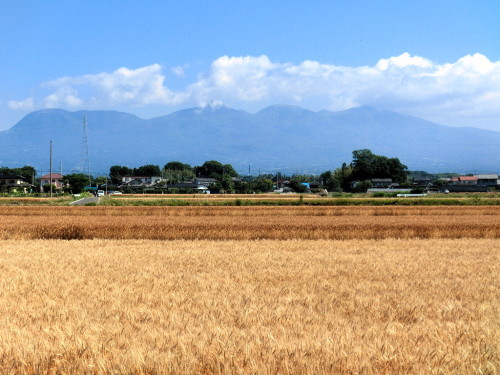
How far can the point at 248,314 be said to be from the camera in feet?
29.0

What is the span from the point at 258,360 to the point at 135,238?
64.3 ft

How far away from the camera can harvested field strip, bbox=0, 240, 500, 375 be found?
21.0 ft

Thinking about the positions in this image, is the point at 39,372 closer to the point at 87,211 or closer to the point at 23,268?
the point at 23,268

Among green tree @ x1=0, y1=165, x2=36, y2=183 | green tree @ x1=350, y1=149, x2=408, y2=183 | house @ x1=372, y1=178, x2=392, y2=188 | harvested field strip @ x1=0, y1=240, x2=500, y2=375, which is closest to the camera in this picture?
harvested field strip @ x1=0, y1=240, x2=500, y2=375

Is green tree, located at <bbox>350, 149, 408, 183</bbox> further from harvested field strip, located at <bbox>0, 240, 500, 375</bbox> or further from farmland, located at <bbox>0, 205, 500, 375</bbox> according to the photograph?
harvested field strip, located at <bbox>0, 240, 500, 375</bbox>

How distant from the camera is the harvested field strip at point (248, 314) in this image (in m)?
6.41

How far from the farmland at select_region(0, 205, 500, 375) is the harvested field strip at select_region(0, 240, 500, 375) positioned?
0.03 m

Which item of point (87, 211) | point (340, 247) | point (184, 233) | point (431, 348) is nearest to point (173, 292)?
point (431, 348)

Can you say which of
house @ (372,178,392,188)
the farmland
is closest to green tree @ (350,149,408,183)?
house @ (372,178,392,188)

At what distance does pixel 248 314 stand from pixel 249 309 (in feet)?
0.90

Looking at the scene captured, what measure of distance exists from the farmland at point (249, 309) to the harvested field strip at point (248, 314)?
27mm

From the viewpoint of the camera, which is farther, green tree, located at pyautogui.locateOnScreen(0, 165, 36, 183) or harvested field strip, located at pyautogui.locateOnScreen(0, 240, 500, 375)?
green tree, located at pyautogui.locateOnScreen(0, 165, 36, 183)

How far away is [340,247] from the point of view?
2034 centimetres

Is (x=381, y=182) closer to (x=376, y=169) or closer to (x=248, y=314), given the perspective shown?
(x=376, y=169)
